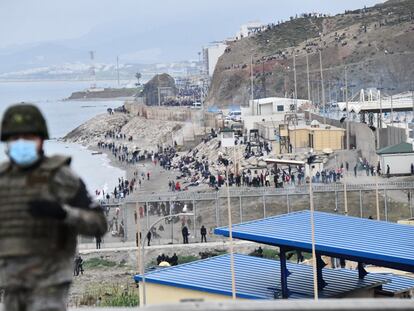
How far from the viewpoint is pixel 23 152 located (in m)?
4.84

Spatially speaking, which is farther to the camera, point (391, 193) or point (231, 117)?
point (231, 117)

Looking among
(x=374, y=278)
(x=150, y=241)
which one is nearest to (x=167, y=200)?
(x=150, y=241)

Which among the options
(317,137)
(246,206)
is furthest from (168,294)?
(317,137)

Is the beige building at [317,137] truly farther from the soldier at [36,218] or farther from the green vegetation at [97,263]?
the soldier at [36,218]

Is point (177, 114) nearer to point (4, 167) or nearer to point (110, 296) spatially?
point (110, 296)

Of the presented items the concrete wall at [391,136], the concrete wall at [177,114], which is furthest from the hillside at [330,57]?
the concrete wall at [391,136]

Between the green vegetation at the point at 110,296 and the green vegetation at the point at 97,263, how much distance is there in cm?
235

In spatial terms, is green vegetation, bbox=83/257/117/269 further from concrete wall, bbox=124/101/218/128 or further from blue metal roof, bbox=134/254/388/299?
concrete wall, bbox=124/101/218/128

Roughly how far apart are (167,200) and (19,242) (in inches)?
1424

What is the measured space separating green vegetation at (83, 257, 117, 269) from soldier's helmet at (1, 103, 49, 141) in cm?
3123

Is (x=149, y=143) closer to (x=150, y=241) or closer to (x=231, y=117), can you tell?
(x=231, y=117)

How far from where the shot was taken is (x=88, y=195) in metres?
4.97

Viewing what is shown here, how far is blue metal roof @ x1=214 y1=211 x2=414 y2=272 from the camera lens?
17375mm

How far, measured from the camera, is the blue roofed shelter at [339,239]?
57.2 feet
